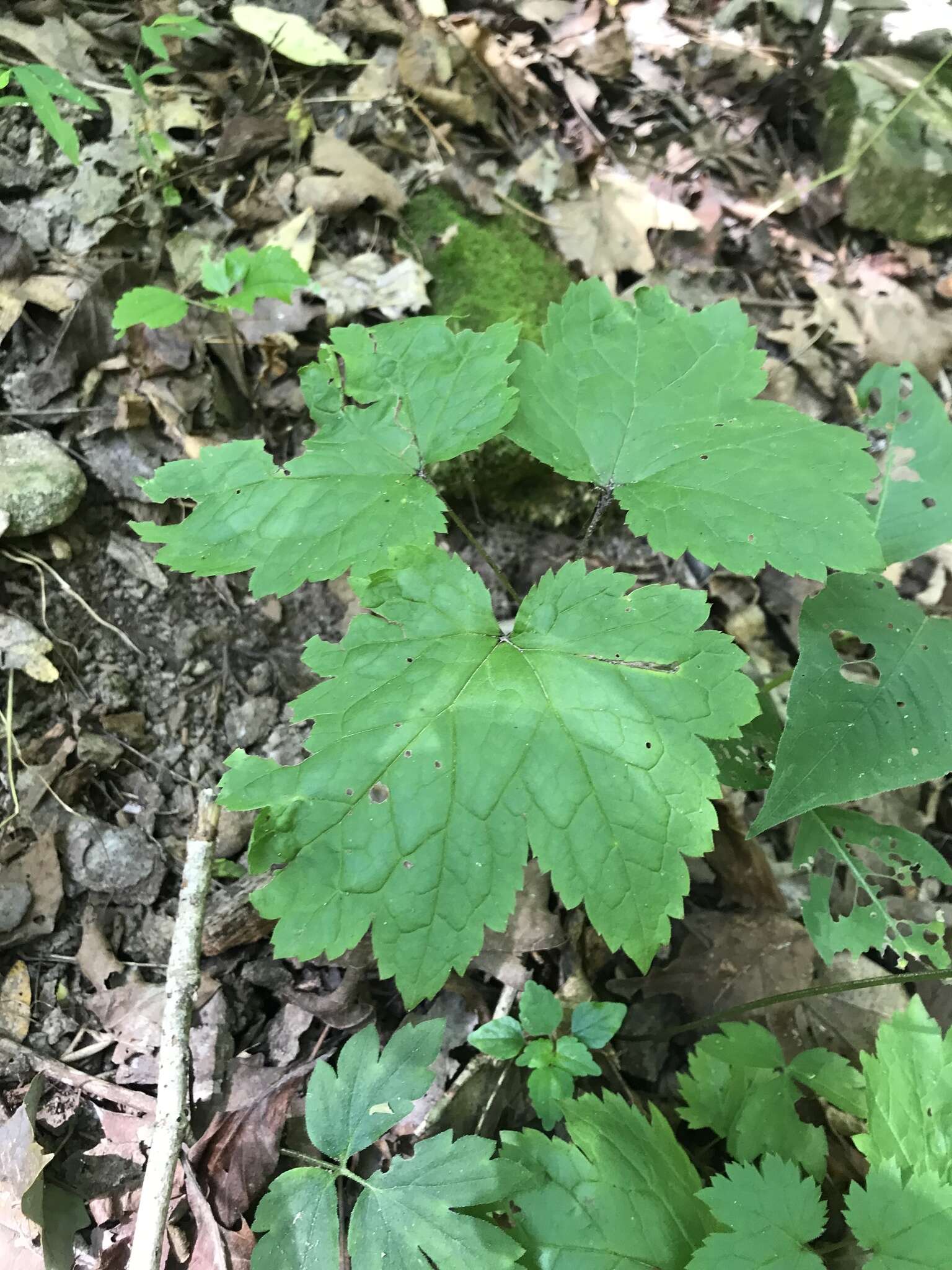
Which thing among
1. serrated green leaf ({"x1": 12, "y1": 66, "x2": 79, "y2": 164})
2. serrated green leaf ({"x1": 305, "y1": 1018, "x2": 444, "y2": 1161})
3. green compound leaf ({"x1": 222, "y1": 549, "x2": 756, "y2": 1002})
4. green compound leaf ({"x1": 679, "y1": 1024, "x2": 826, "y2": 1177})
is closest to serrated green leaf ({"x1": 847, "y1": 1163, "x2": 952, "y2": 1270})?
green compound leaf ({"x1": 679, "y1": 1024, "x2": 826, "y2": 1177})

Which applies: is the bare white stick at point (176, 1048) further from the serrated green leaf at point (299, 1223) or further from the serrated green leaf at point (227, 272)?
the serrated green leaf at point (227, 272)

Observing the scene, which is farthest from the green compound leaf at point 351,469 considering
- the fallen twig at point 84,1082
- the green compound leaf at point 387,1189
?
the fallen twig at point 84,1082

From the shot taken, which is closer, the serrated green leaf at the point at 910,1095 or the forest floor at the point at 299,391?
the serrated green leaf at the point at 910,1095

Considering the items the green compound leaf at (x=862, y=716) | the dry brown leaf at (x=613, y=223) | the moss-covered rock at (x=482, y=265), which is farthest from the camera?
the dry brown leaf at (x=613, y=223)

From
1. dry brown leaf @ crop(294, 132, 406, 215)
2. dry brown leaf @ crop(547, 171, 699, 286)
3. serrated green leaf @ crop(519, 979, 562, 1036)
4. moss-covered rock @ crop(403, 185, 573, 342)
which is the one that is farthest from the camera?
dry brown leaf @ crop(547, 171, 699, 286)

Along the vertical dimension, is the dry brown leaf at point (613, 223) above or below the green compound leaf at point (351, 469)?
above

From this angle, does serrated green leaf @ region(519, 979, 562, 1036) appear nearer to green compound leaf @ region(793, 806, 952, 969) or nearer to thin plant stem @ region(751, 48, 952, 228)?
green compound leaf @ region(793, 806, 952, 969)
